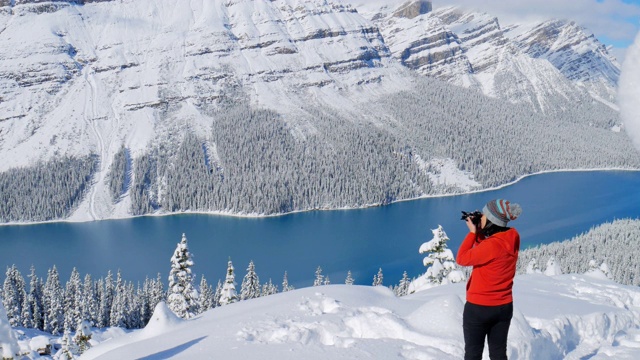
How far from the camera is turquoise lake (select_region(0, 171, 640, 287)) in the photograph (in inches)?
3905

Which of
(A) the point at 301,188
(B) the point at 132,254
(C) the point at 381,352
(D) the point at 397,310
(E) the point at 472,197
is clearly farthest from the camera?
(E) the point at 472,197

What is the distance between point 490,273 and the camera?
768 cm

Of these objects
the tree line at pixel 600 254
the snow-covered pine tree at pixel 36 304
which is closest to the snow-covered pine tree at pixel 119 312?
the snow-covered pine tree at pixel 36 304

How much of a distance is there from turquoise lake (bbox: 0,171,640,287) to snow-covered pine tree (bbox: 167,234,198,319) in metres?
49.6

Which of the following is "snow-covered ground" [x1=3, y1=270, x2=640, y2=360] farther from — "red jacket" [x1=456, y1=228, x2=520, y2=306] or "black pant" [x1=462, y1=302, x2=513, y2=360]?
"red jacket" [x1=456, y1=228, x2=520, y2=306]

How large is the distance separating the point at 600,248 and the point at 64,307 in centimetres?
9065

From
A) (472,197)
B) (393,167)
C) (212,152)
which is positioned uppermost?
(212,152)

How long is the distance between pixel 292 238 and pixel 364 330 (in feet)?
368

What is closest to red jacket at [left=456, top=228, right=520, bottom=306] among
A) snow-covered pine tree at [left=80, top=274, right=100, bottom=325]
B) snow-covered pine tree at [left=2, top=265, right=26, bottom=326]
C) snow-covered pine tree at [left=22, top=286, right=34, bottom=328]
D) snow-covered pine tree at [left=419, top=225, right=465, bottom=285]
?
snow-covered pine tree at [left=419, top=225, right=465, bottom=285]

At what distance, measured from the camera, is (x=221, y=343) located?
10.4 m

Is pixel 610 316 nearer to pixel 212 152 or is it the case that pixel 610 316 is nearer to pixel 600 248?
pixel 600 248

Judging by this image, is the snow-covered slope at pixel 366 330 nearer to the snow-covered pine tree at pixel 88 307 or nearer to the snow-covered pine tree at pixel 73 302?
the snow-covered pine tree at pixel 73 302

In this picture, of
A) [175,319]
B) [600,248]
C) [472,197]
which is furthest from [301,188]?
[175,319]

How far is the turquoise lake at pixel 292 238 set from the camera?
3905 inches
